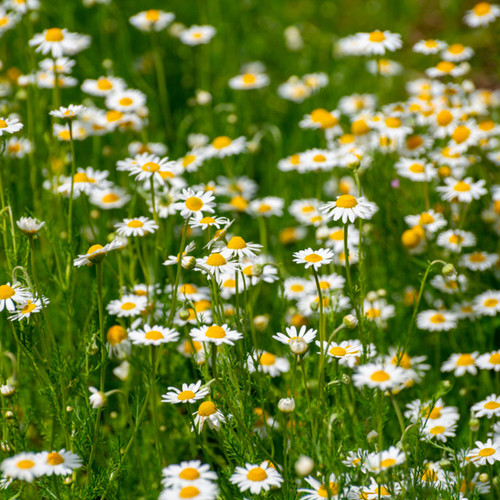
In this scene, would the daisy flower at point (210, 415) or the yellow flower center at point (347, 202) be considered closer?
the daisy flower at point (210, 415)

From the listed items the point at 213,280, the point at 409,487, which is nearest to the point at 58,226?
the point at 213,280

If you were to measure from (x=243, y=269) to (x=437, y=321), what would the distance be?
1071 mm

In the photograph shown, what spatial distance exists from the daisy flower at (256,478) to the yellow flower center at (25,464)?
1.77ft

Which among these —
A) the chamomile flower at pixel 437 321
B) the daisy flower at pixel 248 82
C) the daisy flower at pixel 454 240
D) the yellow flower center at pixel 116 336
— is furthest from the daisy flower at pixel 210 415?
the daisy flower at pixel 248 82

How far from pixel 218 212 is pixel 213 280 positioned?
161 cm

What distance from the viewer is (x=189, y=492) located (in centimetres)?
185

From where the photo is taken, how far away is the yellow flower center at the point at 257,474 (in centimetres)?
204

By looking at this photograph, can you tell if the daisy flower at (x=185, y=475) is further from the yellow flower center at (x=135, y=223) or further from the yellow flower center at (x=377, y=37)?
the yellow flower center at (x=377, y=37)

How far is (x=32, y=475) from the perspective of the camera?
1.92m

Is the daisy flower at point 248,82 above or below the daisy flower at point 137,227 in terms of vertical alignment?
above

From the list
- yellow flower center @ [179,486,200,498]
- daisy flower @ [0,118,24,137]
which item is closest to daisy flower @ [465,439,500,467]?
yellow flower center @ [179,486,200,498]

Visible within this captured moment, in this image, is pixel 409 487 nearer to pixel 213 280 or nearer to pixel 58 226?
pixel 213 280

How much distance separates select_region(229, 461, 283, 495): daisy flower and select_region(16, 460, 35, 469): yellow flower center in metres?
0.54

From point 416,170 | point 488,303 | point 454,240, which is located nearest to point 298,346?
point 488,303
